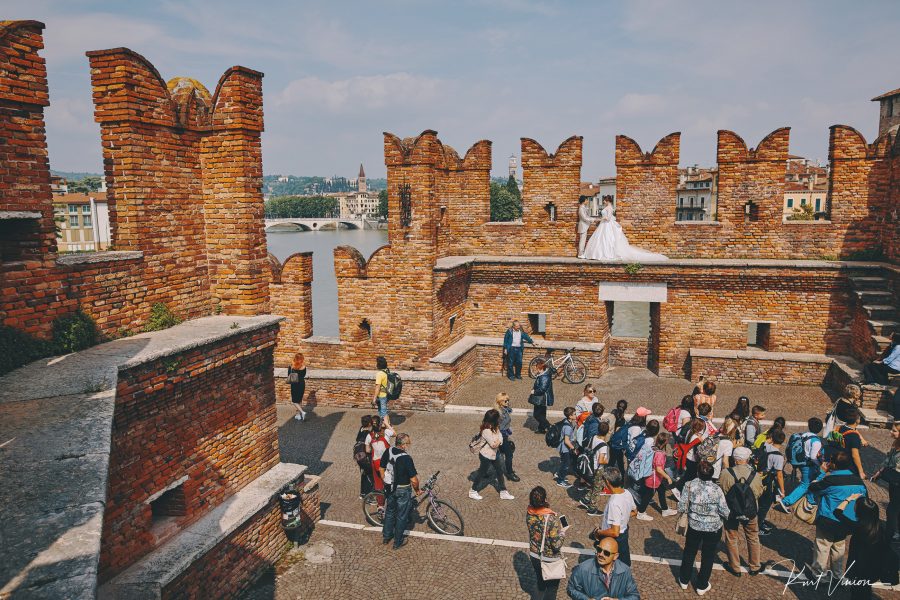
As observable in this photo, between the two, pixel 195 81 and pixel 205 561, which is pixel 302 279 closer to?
pixel 195 81

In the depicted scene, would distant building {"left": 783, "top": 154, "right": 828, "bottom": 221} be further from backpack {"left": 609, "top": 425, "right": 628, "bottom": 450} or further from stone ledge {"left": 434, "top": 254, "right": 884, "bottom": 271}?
backpack {"left": 609, "top": 425, "right": 628, "bottom": 450}

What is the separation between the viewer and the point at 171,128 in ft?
23.3

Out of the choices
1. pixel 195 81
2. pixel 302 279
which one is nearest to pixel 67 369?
pixel 195 81

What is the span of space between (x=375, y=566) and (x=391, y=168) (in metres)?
9.11

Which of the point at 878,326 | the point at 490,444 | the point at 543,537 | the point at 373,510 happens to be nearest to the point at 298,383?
the point at 373,510

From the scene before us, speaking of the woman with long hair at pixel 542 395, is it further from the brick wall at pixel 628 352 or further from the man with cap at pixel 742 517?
the brick wall at pixel 628 352

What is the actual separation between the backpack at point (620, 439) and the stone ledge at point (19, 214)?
7.21 m

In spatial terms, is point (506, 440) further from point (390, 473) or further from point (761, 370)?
point (761, 370)

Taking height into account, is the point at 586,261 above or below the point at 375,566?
above

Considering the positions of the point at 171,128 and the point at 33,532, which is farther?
the point at 171,128

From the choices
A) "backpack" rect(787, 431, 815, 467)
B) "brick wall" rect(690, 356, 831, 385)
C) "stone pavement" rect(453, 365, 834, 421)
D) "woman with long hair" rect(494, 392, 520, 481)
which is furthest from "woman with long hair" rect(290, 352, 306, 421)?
"backpack" rect(787, 431, 815, 467)

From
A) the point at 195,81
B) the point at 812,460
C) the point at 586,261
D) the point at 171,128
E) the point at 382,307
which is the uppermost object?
the point at 195,81

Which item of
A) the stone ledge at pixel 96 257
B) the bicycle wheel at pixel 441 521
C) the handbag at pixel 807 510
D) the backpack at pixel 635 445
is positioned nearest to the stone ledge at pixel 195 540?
the bicycle wheel at pixel 441 521

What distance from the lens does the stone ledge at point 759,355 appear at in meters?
13.4
